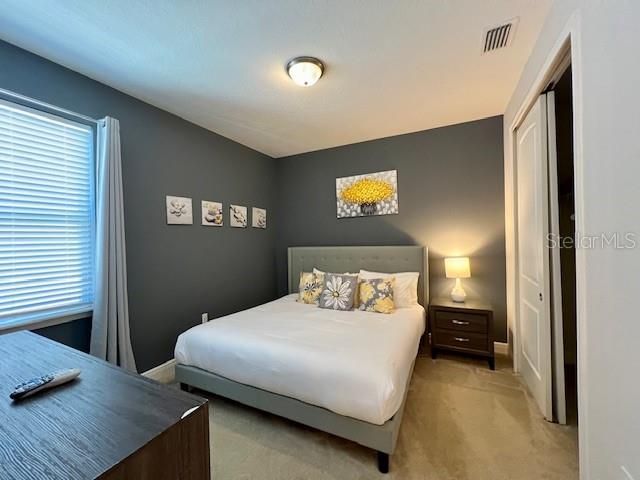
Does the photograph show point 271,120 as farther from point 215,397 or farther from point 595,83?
point 215,397

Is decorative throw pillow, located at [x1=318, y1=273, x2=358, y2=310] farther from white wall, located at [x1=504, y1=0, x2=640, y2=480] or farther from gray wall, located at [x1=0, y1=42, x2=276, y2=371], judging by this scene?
white wall, located at [x1=504, y1=0, x2=640, y2=480]

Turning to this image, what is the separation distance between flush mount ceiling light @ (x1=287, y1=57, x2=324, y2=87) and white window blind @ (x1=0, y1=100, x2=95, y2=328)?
5.51 feet

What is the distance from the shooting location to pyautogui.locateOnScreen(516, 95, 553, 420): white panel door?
72.6 inches

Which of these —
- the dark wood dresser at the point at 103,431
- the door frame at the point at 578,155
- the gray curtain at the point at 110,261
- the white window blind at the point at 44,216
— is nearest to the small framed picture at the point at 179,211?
the gray curtain at the point at 110,261

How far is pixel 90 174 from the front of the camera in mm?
2102

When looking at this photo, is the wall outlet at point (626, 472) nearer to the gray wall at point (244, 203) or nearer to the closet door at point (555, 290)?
the closet door at point (555, 290)

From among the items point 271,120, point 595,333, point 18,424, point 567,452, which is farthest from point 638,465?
point 271,120

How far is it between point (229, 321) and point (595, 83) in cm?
264

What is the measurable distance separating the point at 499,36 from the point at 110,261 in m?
3.20

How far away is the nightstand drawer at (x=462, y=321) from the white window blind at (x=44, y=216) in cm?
312

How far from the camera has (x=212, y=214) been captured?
3070mm

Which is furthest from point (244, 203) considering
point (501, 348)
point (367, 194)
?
point (501, 348)

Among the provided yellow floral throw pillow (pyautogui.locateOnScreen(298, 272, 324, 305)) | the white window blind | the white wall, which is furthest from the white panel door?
the white window blind

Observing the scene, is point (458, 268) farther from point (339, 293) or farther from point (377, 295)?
point (339, 293)
